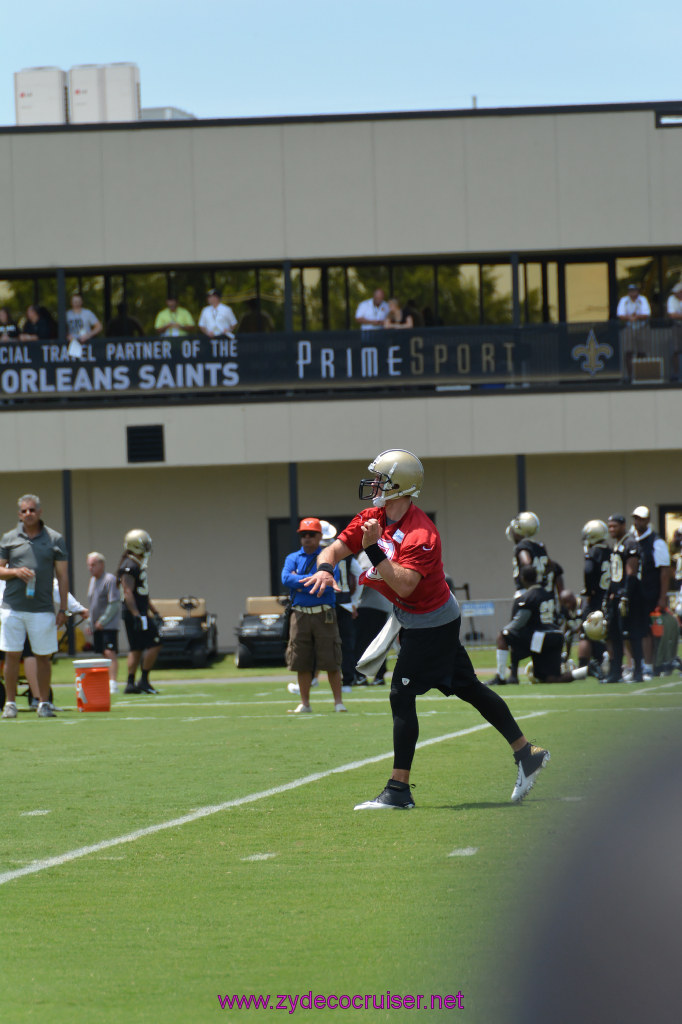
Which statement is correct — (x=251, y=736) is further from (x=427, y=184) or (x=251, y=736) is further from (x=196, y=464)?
(x=427, y=184)

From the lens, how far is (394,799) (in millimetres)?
7910

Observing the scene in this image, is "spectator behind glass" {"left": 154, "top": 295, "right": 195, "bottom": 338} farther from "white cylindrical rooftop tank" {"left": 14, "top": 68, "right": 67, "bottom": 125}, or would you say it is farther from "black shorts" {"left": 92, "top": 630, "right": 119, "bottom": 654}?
"black shorts" {"left": 92, "top": 630, "right": 119, "bottom": 654}

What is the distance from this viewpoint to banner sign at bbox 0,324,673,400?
26844 mm

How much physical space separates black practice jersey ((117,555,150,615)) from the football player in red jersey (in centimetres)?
989

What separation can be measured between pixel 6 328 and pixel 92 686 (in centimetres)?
1401

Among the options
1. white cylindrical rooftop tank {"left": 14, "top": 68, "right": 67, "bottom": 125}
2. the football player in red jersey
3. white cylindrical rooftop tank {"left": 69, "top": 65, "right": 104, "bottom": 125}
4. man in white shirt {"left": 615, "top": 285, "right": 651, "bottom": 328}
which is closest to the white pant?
the football player in red jersey

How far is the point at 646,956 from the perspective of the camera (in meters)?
2.67

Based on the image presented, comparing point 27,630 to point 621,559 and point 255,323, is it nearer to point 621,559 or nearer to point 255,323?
point 621,559

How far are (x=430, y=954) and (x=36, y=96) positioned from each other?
29952mm

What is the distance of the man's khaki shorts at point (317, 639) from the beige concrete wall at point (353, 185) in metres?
14.5

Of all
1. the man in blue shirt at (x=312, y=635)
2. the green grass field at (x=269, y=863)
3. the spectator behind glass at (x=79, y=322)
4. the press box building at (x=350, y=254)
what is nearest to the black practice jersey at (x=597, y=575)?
the man in blue shirt at (x=312, y=635)

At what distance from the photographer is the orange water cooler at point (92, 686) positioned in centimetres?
1520

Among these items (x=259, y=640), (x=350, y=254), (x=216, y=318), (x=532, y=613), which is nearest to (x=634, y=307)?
(x=350, y=254)

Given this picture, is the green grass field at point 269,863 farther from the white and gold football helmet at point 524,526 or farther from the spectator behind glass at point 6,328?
the spectator behind glass at point 6,328
